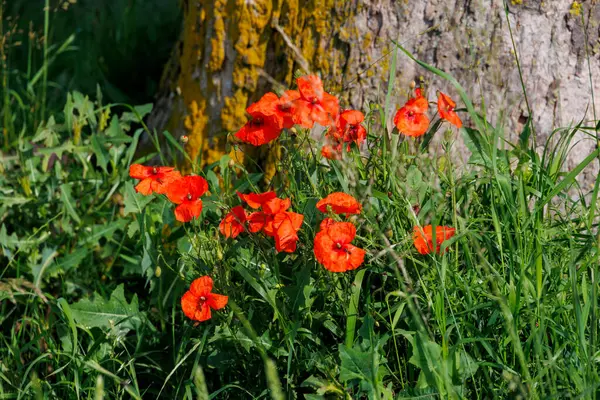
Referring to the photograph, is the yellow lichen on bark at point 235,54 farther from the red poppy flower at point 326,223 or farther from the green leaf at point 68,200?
the red poppy flower at point 326,223

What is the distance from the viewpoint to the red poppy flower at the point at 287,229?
1778 mm

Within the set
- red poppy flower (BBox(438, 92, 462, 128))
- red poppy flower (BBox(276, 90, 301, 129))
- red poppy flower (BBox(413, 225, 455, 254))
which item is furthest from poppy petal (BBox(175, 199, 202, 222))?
red poppy flower (BBox(438, 92, 462, 128))

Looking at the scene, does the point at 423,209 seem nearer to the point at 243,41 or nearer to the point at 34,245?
the point at 243,41

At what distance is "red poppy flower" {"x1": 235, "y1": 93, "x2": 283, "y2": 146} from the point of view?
6.15 ft

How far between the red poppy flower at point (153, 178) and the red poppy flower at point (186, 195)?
0.17ft

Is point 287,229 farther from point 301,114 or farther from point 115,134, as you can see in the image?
point 115,134

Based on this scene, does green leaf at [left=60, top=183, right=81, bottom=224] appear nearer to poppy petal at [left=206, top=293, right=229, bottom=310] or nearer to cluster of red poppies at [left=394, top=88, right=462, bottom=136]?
poppy petal at [left=206, top=293, right=229, bottom=310]

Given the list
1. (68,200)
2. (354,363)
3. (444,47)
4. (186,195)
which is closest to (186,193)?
(186,195)

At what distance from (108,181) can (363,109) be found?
3.18 ft

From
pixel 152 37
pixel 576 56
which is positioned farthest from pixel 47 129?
pixel 576 56

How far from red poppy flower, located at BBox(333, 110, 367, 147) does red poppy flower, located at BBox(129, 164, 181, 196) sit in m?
0.41

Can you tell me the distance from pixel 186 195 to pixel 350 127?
0.45m

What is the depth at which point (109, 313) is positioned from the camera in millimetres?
2275

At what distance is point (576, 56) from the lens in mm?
2605
